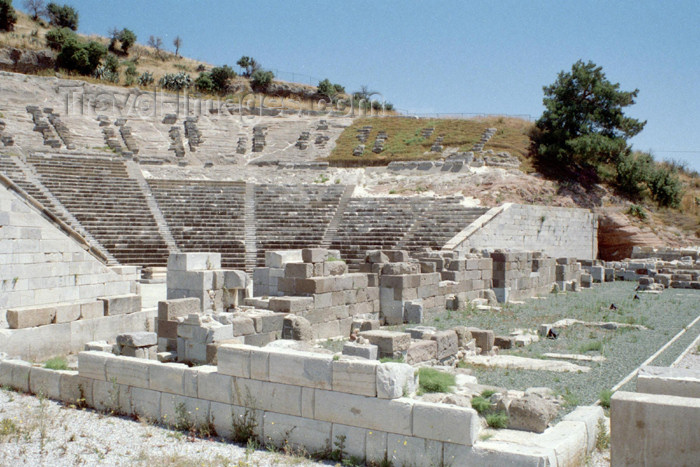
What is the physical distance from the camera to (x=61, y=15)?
225 feet

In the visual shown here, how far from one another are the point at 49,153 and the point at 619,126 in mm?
33880

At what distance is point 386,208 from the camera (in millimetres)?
30250

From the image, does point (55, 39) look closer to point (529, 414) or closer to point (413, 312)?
point (413, 312)

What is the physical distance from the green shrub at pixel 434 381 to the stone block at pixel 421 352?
5.59ft

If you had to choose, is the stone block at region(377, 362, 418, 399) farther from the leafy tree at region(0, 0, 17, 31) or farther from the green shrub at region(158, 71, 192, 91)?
the leafy tree at region(0, 0, 17, 31)

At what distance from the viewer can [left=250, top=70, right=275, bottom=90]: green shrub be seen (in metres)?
66.2

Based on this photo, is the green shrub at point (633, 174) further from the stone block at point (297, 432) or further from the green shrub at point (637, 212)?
the stone block at point (297, 432)

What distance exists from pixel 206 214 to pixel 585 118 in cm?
2434

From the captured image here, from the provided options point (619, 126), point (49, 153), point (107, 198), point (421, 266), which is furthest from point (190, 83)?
point (421, 266)

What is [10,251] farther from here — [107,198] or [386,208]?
[386,208]

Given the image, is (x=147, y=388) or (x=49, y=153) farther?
(x=49, y=153)

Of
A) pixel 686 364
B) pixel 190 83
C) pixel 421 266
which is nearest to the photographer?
pixel 686 364

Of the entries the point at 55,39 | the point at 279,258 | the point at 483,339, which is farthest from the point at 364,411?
the point at 55,39

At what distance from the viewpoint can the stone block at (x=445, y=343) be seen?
10320 millimetres
